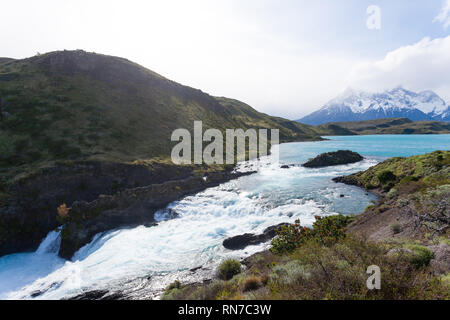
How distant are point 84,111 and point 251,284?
6580 cm

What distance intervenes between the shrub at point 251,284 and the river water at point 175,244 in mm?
8669

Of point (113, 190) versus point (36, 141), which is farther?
point (36, 141)

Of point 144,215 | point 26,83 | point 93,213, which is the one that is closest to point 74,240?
point 93,213

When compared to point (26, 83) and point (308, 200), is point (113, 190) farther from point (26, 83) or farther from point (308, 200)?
point (26, 83)

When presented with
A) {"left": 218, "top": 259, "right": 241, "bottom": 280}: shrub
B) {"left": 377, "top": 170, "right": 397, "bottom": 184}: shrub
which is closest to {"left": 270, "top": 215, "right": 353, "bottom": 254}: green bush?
{"left": 218, "top": 259, "right": 241, "bottom": 280}: shrub

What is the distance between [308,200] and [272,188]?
8.46 metres

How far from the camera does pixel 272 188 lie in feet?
126

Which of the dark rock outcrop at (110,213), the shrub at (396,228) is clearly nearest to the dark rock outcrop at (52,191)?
the dark rock outcrop at (110,213)

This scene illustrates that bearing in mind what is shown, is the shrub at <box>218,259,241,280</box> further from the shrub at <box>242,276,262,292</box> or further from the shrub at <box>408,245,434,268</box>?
the shrub at <box>408,245,434,268</box>

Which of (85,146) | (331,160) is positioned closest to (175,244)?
(85,146)

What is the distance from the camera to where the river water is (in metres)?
17.7

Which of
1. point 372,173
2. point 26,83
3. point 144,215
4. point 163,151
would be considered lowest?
point 144,215

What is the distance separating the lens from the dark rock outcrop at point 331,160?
57688 mm
